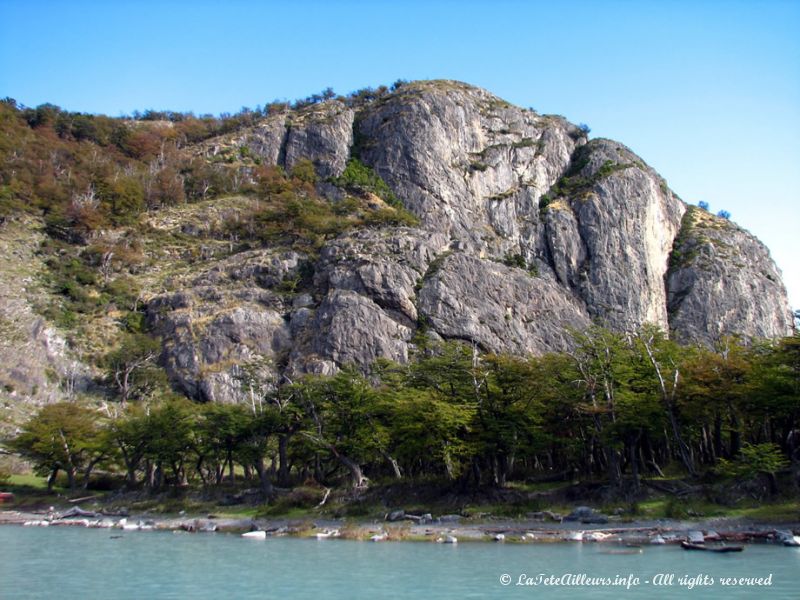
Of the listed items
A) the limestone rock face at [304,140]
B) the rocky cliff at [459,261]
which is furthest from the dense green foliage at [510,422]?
the limestone rock face at [304,140]

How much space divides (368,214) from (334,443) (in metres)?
57.3

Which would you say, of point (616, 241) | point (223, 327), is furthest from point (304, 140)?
point (616, 241)

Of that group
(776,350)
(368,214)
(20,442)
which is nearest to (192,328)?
(20,442)

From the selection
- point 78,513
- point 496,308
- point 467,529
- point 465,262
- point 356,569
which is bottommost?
point 78,513

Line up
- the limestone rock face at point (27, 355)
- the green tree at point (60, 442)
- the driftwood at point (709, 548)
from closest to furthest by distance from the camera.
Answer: the driftwood at point (709, 548), the green tree at point (60, 442), the limestone rock face at point (27, 355)

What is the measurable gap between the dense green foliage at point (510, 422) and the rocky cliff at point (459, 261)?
12855 mm

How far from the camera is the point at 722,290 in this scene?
9738 centimetres

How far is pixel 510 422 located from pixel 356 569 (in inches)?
744

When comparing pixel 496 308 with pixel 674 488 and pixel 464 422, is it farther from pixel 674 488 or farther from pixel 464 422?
pixel 674 488

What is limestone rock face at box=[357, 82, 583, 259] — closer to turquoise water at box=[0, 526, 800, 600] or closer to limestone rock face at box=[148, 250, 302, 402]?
limestone rock face at box=[148, 250, 302, 402]

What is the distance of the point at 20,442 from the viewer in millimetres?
50781

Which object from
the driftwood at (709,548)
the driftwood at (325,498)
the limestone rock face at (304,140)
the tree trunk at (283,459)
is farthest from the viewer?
the limestone rock face at (304,140)

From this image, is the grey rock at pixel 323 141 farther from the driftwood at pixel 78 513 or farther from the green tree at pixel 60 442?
the driftwood at pixel 78 513

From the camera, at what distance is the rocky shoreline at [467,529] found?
27.2 m
